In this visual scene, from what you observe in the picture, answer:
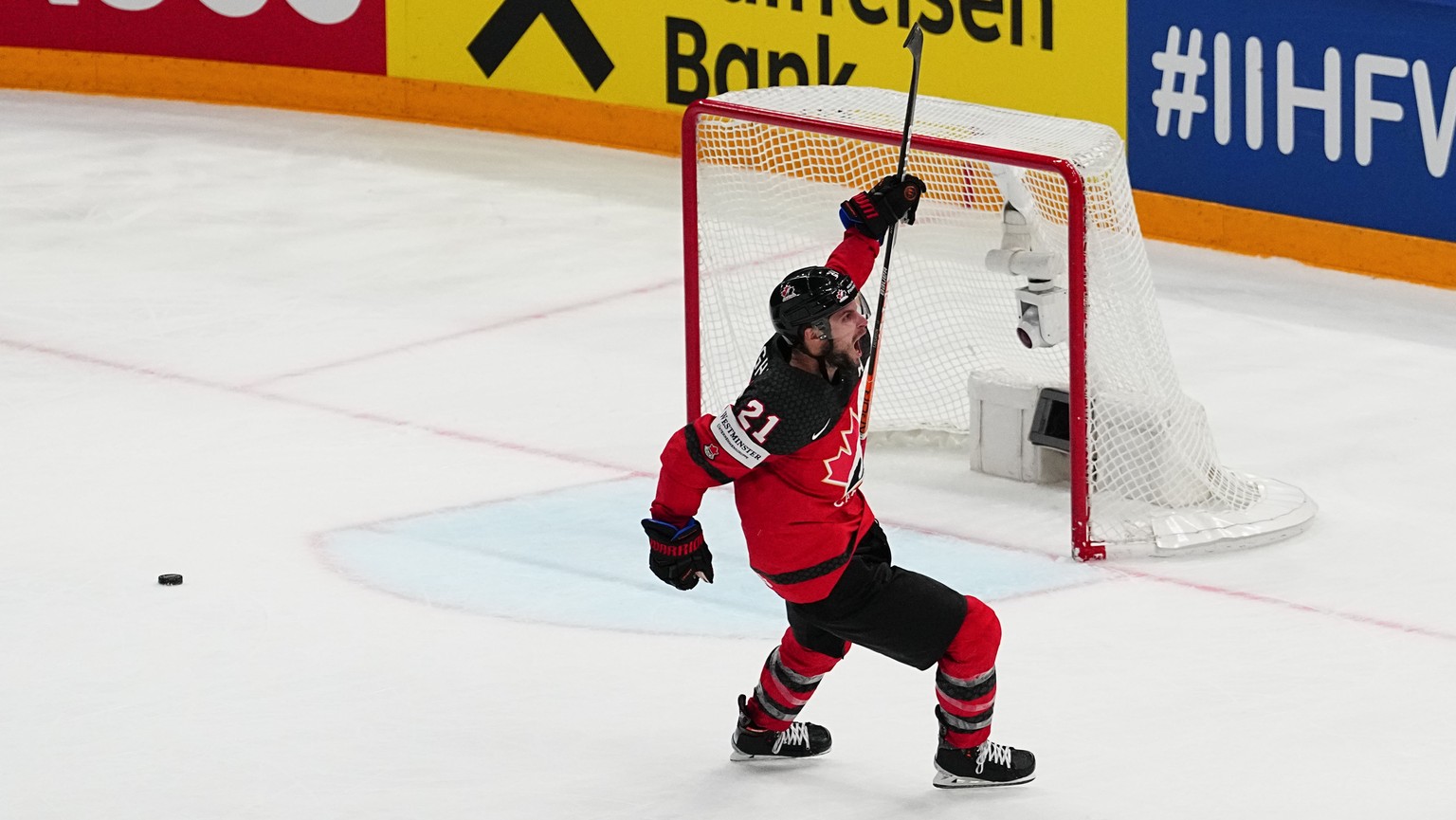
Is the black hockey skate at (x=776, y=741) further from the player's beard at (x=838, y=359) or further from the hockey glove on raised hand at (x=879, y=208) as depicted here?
the hockey glove on raised hand at (x=879, y=208)

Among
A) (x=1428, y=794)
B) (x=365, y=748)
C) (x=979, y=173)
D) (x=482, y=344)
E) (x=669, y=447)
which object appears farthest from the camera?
(x=482, y=344)

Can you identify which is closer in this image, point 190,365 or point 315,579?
point 315,579

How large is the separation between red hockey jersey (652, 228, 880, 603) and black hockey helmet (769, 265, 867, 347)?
78mm

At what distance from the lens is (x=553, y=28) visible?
10930 millimetres

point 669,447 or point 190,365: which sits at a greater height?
point 669,447

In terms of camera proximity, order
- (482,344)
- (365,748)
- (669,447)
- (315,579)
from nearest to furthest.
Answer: (669,447) → (365,748) → (315,579) → (482,344)

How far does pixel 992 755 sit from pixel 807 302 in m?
0.99

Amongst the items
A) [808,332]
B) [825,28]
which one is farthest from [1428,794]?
[825,28]

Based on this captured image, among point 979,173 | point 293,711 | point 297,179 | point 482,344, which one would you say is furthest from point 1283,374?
point 297,179

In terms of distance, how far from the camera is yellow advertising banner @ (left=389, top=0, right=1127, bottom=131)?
9.30 metres

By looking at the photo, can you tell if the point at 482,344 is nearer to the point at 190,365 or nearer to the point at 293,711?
the point at 190,365

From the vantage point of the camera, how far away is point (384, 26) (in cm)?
1147

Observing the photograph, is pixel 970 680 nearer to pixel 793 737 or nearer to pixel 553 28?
pixel 793 737

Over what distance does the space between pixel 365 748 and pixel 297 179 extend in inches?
235
